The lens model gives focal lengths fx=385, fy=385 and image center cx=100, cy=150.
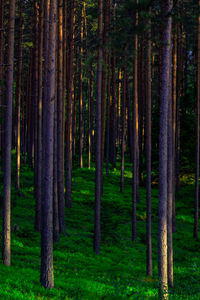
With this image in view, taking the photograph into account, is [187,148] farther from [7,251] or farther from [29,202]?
[7,251]

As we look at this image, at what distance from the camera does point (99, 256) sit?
16.8 m

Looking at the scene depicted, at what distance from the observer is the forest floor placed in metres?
10.8

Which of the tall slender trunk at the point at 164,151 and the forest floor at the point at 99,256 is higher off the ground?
the tall slender trunk at the point at 164,151

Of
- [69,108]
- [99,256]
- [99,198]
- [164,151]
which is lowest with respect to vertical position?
[99,256]

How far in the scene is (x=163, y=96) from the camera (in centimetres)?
1138

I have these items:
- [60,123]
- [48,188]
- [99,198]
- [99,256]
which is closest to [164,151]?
[48,188]

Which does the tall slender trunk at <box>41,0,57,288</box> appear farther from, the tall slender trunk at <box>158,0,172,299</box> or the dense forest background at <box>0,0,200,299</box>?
the tall slender trunk at <box>158,0,172,299</box>

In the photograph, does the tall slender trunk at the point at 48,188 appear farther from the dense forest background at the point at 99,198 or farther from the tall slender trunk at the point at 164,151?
the tall slender trunk at the point at 164,151

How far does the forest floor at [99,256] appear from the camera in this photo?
424 inches

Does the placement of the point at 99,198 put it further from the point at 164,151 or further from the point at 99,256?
the point at 164,151

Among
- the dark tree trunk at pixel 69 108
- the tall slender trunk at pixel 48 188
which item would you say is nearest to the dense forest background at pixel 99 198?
the tall slender trunk at pixel 48 188

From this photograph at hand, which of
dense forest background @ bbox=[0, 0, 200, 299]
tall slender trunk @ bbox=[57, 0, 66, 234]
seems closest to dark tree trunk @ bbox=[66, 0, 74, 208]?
dense forest background @ bbox=[0, 0, 200, 299]

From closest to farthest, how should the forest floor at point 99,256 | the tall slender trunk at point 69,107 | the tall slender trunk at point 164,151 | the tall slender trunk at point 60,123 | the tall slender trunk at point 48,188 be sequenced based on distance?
the tall slender trunk at point 48,188 → the forest floor at point 99,256 → the tall slender trunk at point 164,151 → the tall slender trunk at point 60,123 → the tall slender trunk at point 69,107

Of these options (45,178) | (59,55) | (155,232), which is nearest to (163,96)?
(45,178)
